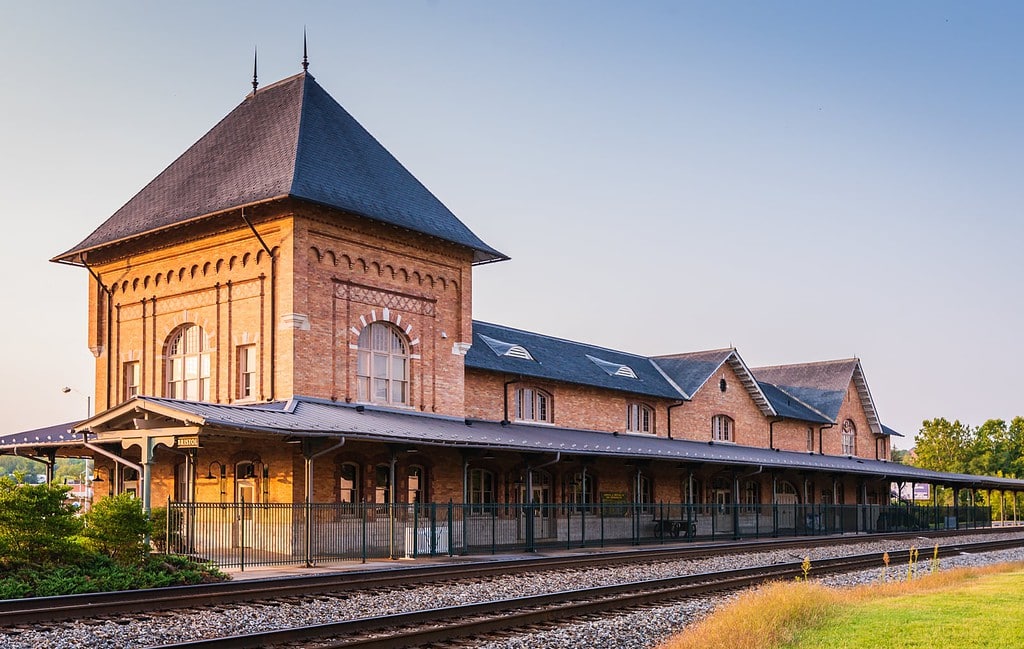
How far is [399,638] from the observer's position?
39.7 feet

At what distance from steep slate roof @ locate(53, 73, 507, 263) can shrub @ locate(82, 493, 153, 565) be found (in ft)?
35.9

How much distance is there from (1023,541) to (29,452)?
33647 mm

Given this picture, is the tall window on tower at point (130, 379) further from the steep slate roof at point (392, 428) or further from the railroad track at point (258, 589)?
the railroad track at point (258, 589)

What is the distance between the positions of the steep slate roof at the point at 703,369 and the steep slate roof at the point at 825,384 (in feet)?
27.5

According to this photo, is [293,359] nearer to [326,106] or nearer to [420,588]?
[326,106]

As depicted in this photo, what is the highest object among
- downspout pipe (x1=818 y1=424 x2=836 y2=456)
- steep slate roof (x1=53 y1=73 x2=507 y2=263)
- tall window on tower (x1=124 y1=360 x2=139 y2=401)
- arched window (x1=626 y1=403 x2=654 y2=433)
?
steep slate roof (x1=53 y1=73 x2=507 y2=263)

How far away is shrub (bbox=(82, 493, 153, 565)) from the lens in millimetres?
19719

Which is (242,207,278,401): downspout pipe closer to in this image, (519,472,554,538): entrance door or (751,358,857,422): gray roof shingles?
(519,472,554,538): entrance door

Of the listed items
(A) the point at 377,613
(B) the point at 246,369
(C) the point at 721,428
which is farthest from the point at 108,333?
(C) the point at 721,428

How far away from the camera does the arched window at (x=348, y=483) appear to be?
29.1 metres

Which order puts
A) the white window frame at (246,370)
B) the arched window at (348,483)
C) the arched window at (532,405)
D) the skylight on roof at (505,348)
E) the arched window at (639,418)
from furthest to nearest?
the arched window at (639,418)
the skylight on roof at (505,348)
the arched window at (532,405)
the white window frame at (246,370)
the arched window at (348,483)

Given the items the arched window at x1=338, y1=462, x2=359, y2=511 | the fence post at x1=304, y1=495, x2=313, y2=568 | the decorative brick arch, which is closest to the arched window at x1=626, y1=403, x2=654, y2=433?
the decorative brick arch

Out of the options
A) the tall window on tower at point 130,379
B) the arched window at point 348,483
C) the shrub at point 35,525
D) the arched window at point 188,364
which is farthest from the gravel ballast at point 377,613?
the tall window on tower at point 130,379

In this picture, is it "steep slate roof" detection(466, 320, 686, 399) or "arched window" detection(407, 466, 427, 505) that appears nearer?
"arched window" detection(407, 466, 427, 505)
